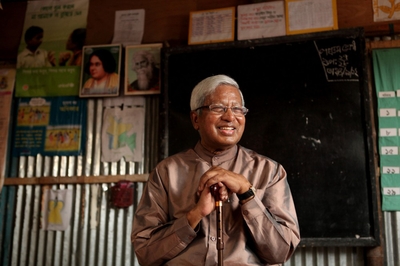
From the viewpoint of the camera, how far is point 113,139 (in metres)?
3.78

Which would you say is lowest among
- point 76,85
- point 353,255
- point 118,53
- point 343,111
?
point 353,255

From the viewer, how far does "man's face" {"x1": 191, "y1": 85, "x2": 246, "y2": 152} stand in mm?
2102

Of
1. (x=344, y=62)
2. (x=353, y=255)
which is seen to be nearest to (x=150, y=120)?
(x=344, y=62)

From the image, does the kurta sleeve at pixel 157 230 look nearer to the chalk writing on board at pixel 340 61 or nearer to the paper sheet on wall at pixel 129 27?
the chalk writing on board at pixel 340 61

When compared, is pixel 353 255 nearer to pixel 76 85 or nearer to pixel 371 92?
pixel 371 92

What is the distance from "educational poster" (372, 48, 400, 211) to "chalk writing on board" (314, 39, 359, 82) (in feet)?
0.76

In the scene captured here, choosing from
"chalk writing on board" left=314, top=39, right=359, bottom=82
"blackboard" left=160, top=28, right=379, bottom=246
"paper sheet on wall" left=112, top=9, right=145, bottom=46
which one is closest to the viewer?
"blackboard" left=160, top=28, right=379, bottom=246

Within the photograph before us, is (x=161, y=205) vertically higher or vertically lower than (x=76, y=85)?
lower

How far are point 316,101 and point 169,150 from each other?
1.15 m

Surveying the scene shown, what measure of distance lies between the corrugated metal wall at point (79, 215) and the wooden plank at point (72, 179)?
42mm

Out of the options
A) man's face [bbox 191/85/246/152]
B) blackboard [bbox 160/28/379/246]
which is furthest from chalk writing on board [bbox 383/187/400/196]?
man's face [bbox 191/85/246/152]

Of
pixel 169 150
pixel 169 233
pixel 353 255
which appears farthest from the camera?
pixel 169 150

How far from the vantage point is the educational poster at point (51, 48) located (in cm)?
399

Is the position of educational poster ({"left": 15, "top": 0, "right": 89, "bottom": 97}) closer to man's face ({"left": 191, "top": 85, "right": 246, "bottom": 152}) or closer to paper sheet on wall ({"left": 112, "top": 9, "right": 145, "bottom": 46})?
paper sheet on wall ({"left": 112, "top": 9, "right": 145, "bottom": 46})
